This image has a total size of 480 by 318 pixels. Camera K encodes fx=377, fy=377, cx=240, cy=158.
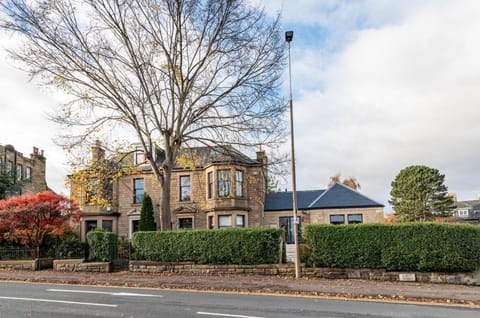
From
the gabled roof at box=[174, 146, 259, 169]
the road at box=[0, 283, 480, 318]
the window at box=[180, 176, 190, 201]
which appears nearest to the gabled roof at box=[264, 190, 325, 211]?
the gabled roof at box=[174, 146, 259, 169]

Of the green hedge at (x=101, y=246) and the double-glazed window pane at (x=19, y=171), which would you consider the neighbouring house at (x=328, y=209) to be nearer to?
the green hedge at (x=101, y=246)

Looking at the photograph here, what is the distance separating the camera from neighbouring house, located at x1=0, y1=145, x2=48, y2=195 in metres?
35.0

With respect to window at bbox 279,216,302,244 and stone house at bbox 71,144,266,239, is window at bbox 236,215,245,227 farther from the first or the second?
window at bbox 279,216,302,244

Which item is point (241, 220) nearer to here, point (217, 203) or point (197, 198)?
point (217, 203)

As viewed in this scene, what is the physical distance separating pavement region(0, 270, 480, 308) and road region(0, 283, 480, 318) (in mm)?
1008

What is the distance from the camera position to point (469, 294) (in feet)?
39.2

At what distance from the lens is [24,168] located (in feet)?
131

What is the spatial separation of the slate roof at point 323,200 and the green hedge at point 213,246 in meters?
14.5

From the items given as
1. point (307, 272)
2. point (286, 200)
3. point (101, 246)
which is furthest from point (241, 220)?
point (307, 272)

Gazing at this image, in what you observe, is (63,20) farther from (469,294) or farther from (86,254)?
(469,294)

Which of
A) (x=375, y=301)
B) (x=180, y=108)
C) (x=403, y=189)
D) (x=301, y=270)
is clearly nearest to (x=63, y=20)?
(x=180, y=108)

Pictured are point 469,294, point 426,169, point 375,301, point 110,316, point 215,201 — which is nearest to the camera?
point 110,316

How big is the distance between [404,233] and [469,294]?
379cm

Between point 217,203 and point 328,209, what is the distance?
8895mm
